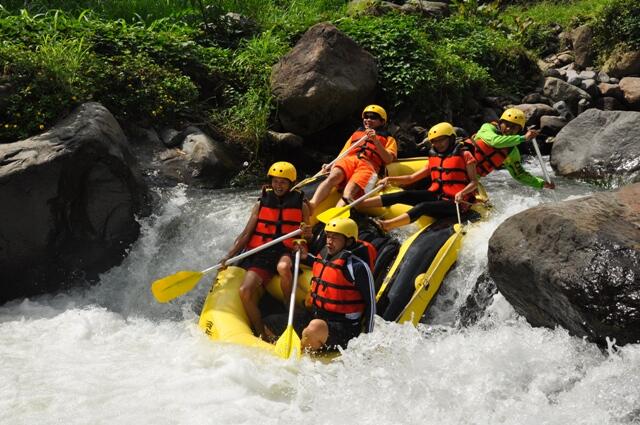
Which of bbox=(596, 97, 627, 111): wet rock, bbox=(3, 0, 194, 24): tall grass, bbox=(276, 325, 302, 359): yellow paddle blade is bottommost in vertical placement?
bbox=(596, 97, 627, 111): wet rock

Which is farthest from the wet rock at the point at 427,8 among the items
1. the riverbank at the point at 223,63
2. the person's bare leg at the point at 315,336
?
the person's bare leg at the point at 315,336

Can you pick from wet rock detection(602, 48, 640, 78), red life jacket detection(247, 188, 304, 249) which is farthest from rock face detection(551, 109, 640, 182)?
red life jacket detection(247, 188, 304, 249)

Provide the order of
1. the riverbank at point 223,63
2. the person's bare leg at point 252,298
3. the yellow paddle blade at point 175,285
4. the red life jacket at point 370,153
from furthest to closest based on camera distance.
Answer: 1. the riverbank at point 223,63
2. the red life jacket at point 370,153
3. the yellow paddle blade at point 175,285
4. the person's bare leg at point 252,298

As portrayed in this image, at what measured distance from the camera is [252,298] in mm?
5418

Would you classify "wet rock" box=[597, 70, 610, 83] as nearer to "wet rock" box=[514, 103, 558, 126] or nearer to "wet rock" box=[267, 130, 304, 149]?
"wet rock" box=[514, 103, 558, 126]

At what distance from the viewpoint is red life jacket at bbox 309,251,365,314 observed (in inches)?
189

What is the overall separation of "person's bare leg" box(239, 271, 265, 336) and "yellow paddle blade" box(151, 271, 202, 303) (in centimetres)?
42

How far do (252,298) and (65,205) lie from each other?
2.00 m

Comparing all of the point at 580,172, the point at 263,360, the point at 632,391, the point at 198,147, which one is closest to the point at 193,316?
the point at 263,360

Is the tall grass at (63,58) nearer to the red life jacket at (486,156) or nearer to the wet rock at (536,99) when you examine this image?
the red life jacket at (486,156)

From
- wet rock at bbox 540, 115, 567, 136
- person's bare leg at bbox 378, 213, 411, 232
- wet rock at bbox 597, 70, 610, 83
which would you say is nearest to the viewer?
person's bare leg at bbox 378, 213, 411, 232

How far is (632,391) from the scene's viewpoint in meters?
3.66

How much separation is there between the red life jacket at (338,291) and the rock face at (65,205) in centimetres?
245

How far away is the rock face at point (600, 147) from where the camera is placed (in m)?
8.14
